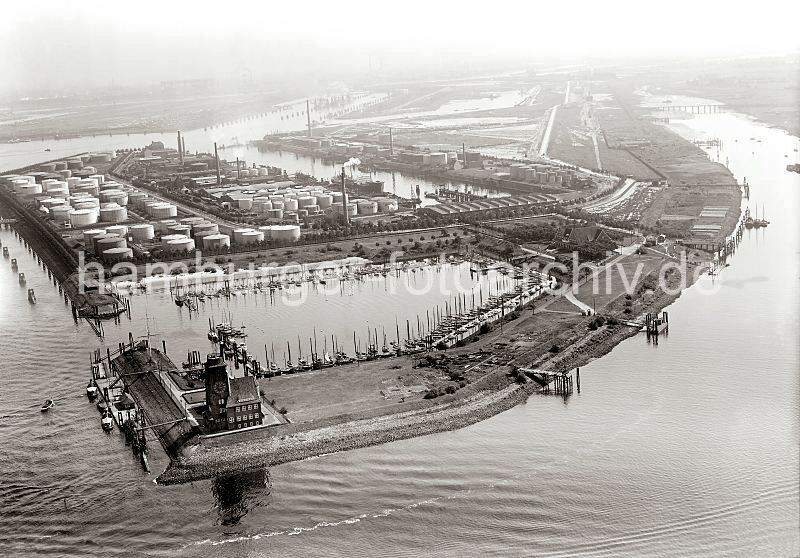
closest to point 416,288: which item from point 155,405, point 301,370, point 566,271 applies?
point 566,271

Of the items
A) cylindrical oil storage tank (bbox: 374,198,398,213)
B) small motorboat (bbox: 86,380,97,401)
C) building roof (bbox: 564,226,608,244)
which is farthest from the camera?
cylindrical oil storage tank (bbox: 374,198,398,213)

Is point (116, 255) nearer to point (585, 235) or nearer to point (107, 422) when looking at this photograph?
point (585, 235)

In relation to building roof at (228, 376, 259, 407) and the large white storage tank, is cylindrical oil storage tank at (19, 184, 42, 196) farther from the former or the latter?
building roof at (228, 376, 259, 407)

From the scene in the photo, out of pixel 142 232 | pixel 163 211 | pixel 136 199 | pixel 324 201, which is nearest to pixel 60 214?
pixel 163 211

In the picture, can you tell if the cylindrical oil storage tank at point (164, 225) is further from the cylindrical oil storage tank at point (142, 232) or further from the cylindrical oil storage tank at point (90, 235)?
the cylindrical oil storage tank at point (90, 235)

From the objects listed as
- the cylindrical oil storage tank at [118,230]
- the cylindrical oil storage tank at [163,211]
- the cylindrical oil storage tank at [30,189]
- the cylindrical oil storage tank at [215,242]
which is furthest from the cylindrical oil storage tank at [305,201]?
the cylindrical oil storage tank at [30,189]

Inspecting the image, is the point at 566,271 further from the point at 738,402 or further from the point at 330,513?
the point at 330,513

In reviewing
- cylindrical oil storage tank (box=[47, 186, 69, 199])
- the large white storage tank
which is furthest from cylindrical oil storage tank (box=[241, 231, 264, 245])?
cylindrical oil storage tank (box=[47, 186, 69, 199])
